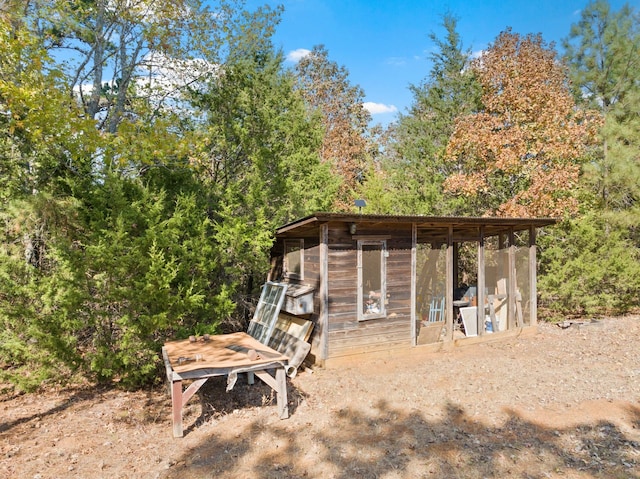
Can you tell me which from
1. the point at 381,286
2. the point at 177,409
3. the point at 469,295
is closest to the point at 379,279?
the point at 381,286

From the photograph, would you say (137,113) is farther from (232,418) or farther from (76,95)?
(232,418)

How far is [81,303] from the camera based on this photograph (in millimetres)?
5840

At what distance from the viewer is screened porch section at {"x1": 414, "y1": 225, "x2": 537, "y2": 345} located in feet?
27.3

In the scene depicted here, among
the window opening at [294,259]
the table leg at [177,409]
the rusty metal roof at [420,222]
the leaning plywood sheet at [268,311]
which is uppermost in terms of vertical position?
the rusty metal roof at [420,222]

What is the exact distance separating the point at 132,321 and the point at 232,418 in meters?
2.14

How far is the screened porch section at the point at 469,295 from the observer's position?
8.31 m

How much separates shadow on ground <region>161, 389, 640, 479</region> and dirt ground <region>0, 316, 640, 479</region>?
17mm

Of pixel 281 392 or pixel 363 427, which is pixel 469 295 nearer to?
pixel 363 427

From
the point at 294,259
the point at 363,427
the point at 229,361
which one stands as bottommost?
the point at 363,427

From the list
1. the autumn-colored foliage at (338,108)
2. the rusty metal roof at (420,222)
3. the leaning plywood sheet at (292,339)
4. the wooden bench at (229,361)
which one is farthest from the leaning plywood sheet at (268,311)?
the autumn-colored foliage at (338,108)

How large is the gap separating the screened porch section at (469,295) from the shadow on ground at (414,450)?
3.26 meters

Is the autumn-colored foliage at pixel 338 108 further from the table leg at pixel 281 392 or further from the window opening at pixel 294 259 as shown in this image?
the table leg at pixel 281 392

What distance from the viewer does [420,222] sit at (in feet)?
25.1

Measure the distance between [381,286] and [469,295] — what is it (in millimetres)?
3115
